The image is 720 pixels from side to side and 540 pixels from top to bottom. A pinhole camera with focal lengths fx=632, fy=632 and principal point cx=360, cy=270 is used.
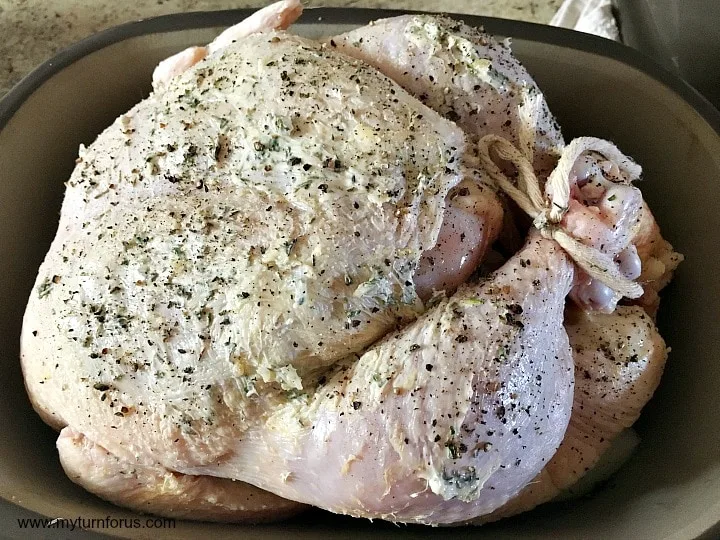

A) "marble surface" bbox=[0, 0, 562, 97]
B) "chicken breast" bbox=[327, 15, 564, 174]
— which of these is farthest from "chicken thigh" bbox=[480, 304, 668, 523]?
"marble surface" bbox=[0, 0, 562, 97]

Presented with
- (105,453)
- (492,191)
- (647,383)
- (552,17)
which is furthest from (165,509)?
(552,17)

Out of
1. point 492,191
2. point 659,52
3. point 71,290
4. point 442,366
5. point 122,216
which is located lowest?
point 71,290

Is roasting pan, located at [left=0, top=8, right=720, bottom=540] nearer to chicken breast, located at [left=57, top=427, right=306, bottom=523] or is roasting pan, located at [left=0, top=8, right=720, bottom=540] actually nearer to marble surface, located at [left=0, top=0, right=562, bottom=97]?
chicken breast, located at [left=57, top=427, right=306, bottom=523]

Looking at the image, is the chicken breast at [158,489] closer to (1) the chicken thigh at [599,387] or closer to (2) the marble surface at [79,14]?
(1) the chicken thigh at [599,387]

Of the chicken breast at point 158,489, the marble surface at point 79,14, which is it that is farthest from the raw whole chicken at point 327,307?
the marble surface at point 79,14

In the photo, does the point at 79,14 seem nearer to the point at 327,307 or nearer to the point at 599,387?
the point at 327,307

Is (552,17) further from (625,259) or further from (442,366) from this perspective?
(442,366)

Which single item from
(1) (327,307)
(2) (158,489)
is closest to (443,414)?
(1) (327,307)
